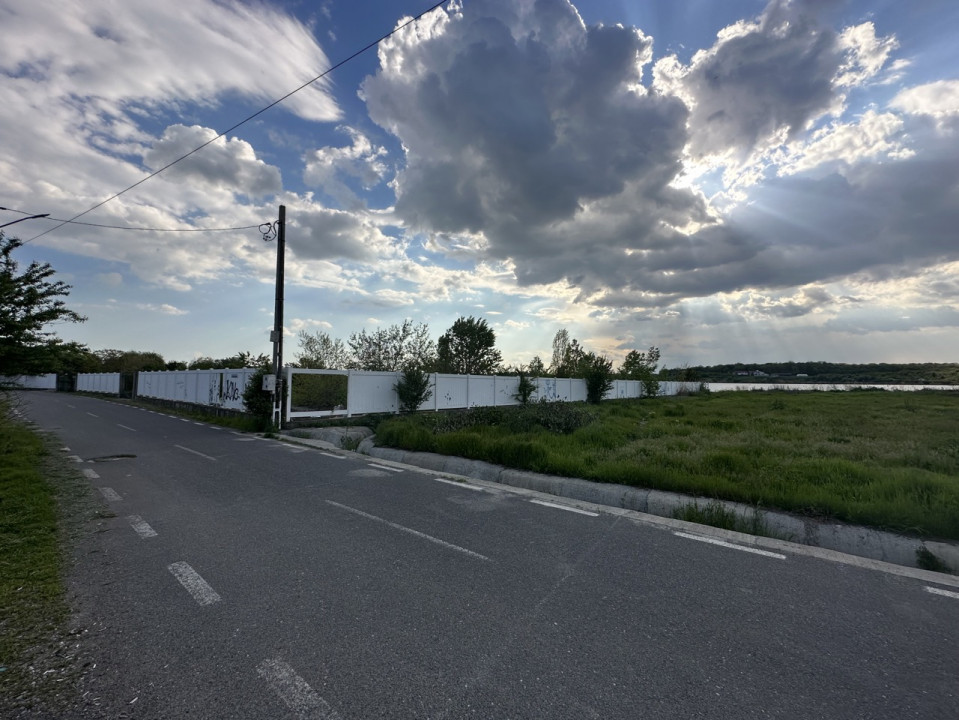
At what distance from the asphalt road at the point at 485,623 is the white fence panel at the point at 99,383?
144ft

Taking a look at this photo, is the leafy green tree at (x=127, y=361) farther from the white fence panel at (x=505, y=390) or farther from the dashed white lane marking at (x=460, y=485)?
the dashed white lane marking at (x=460, y=485)

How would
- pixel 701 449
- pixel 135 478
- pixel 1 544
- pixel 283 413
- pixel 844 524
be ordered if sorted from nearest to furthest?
pixel 1 544, pixel 844 524, pixel 135 478, pixel 701 449, pixel 283 413

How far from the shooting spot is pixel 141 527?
17.1 feet

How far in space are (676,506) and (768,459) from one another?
352cm

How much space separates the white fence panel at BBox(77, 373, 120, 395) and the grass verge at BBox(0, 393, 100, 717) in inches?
1569

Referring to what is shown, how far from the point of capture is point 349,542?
186 inches

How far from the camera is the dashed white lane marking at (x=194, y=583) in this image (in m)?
3.47

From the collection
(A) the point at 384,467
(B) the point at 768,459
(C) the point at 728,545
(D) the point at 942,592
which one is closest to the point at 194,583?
(C) the point at 728,545

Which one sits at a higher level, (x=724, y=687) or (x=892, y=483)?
(x=892, y=483)

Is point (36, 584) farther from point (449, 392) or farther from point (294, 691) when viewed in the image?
point (449, 392)

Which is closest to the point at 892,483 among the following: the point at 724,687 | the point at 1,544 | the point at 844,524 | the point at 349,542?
the point at 844,524

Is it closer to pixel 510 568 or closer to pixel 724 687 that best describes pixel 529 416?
pixel 510 568

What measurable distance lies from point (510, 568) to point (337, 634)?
1.67 metres

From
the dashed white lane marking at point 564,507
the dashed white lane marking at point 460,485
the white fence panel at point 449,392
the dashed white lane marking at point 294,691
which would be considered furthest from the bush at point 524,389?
the dashed white lane marking at point 294,691
